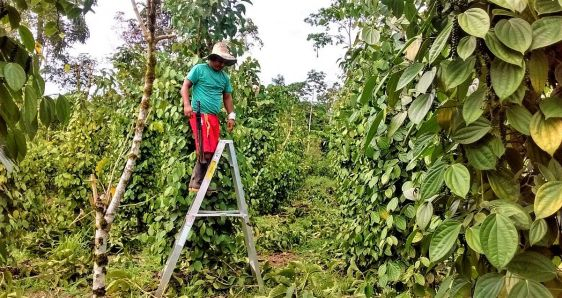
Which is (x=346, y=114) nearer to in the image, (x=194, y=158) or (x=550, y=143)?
(x=194, y=158)

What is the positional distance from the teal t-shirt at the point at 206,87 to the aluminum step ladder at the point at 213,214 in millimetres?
283

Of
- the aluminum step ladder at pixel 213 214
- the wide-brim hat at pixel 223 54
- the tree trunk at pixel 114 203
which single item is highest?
the wide-brim hat at pixel 223 54

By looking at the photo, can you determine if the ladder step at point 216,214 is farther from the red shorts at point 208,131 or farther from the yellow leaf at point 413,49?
the yellow leaf at point 413,49

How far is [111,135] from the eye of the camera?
5883 mm

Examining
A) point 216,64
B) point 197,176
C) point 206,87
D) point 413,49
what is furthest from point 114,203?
point 216,64

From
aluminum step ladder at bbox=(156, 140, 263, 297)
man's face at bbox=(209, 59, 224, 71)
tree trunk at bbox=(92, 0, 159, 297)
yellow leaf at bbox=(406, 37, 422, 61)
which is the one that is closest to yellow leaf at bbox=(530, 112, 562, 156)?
yellow leaf at bbox=(406, 37, 422, 61)

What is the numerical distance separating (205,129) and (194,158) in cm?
35

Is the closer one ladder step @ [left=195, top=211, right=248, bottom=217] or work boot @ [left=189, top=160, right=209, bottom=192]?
ladder step @ [left=195, top=211, right=248, bottom=217]

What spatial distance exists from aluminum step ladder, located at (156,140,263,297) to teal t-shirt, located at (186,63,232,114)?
28 centimetres

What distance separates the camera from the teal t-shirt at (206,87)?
347cm

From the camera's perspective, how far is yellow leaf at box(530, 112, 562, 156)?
2.72ft

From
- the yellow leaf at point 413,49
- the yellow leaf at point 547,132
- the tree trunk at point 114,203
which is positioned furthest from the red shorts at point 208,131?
the yellow leaf at point 547,132

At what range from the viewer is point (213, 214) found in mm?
3430

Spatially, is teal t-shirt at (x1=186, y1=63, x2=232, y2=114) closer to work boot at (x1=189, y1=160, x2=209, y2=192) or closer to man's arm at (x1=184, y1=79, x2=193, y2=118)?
man's arm at (x1=184, y1=79, x2=193, y2=118)
